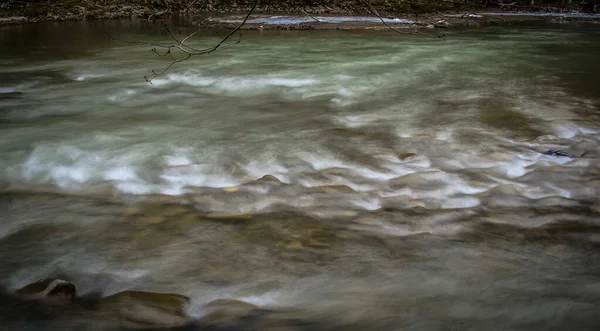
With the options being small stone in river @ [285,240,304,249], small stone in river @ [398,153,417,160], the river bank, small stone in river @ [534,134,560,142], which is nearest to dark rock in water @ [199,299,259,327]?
small stone in river @ [285,240,304,249]

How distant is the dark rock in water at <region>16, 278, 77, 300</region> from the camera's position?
9.13 feet

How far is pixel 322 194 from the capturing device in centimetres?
411

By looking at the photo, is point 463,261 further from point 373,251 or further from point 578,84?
point 578,84

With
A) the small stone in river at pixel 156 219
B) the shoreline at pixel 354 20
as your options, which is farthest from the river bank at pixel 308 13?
the small stone in river at pixel 156 219

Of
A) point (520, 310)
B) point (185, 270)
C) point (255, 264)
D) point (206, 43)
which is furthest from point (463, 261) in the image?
point (206, 43)

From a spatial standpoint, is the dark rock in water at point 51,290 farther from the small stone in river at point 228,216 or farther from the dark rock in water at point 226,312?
the small stone in river at point 228,216

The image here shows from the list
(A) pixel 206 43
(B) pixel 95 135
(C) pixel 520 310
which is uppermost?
(A) pixel 206 43

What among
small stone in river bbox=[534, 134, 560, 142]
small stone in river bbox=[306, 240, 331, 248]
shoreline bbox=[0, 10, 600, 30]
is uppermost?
shoreline bbox=[0, 10, 600, 30]

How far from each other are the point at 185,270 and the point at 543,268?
85.5 inches

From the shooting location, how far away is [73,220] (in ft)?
12.2

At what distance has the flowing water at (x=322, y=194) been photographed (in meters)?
2.88

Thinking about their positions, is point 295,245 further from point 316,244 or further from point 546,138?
point 546,138

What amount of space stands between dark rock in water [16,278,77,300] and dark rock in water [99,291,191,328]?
200 millimetres

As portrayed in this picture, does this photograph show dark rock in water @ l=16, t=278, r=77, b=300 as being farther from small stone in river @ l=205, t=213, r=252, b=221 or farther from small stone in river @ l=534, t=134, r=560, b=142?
small stone in river @ l=534, t=134, r=560, b=142
